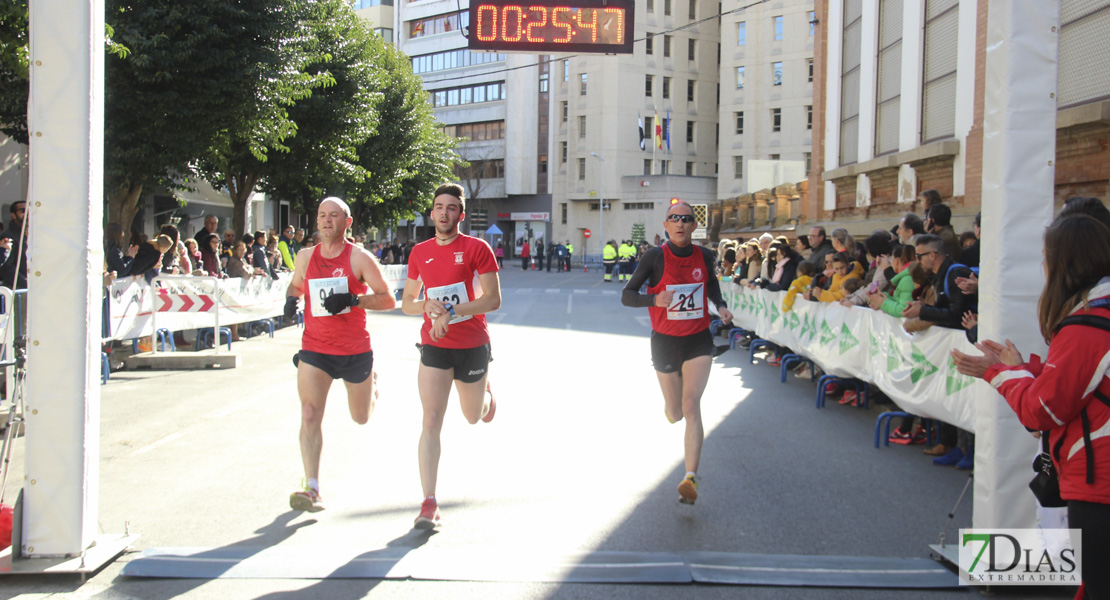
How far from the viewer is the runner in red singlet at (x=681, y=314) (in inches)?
245

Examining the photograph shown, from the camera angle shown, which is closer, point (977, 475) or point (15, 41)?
point (977, 475)

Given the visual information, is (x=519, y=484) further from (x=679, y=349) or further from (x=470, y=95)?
(x=470, y=95)

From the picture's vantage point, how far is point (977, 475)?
483 cm

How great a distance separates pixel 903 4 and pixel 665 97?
5074cm

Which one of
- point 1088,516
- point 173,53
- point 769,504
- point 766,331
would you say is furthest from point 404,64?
point 1088,516

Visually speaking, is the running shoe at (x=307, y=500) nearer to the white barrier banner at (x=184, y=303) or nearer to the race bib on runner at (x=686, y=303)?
the race bib on runner at (x=686, y=303)

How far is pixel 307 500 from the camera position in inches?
221

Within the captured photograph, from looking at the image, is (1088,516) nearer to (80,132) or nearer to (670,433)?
(80,132)

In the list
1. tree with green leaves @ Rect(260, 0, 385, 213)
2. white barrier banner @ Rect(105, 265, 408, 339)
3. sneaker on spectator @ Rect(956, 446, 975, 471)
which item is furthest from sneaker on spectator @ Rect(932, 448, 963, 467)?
tree with green leaves @ Rect(260, 0, 385, 213)

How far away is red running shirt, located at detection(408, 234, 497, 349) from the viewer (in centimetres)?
573

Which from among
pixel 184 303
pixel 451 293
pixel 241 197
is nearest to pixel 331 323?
pixel 451 293

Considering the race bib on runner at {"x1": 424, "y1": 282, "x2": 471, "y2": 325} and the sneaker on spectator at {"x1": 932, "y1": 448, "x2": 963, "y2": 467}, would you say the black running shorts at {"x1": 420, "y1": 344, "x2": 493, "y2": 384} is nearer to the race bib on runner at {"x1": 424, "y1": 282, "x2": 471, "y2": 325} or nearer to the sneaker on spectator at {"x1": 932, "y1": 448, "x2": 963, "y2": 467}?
the race bib on runner at {"x1": 424, "y1": 282, "x2": 471, "y2": 325}

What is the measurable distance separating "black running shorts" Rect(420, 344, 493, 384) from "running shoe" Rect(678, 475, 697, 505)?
1382 mm

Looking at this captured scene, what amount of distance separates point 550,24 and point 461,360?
847 cm
